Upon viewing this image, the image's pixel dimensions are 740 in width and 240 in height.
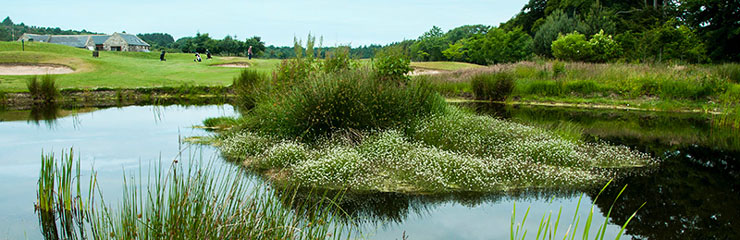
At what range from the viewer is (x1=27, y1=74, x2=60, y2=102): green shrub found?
17.6 m

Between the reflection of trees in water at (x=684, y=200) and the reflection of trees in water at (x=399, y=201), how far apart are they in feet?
2.59

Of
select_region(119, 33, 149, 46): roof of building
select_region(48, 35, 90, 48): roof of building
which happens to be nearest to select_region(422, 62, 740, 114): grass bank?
select_region(119, 33, 149, 46): roof of building

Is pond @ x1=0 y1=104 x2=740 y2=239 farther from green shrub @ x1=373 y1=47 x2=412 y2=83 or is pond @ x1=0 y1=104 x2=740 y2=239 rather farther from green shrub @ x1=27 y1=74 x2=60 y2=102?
green shrub @ x1=27 y1=74 x2=60 y2=102

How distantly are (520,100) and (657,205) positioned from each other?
1411 cm

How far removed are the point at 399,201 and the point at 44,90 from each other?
56.0 feet

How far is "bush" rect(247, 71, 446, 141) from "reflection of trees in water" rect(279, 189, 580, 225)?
270 centimetres

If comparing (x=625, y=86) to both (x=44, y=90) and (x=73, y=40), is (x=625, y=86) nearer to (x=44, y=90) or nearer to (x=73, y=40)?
(x=44, y=90)

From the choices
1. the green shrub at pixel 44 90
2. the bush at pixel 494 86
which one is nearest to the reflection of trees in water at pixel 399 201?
the bush at pixel 494 86

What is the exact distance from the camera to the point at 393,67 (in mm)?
10406

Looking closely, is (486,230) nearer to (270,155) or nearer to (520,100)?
(270,155)

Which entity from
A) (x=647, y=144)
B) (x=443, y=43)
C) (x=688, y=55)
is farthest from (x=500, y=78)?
(x=443, y=43)

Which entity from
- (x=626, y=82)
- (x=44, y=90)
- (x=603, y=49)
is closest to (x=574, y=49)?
(x=603, y=49)

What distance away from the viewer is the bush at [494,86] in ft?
62.4

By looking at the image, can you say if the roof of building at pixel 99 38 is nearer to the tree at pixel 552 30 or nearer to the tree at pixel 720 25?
the tree at pixel 552 30
